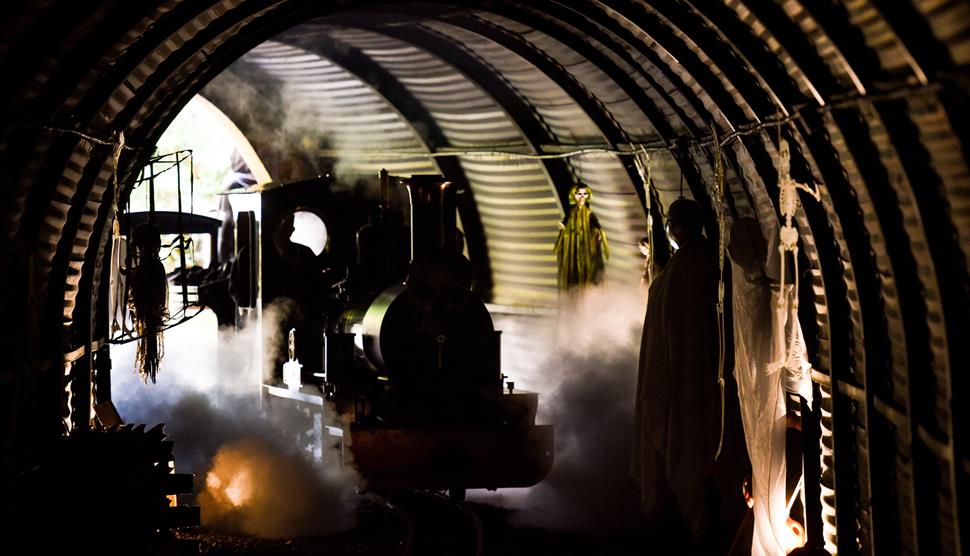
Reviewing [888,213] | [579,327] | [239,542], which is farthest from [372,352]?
[888,213]

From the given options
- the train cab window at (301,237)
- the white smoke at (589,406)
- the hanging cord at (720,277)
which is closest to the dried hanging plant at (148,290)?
the train cab window at (301,237)

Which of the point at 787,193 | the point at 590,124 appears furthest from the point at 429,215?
the point at 787,193

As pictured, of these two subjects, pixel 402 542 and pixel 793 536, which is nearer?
pixel 793 536

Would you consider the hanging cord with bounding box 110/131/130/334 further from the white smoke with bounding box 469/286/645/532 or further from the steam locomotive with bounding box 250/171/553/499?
the white smoke with bounding box 469/286/645/532

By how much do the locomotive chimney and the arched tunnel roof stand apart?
1.73 metres

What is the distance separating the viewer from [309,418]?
13633mm

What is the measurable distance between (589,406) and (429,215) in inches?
137

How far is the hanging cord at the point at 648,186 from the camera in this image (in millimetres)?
11938

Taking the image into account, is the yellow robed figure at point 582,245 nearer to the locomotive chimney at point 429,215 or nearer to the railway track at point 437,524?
the locomotive chimney at point 429,215

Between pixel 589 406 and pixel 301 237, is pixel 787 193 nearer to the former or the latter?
pixel 589 406

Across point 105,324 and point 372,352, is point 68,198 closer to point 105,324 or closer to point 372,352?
point 105,324

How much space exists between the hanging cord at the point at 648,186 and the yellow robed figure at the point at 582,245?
0.95m

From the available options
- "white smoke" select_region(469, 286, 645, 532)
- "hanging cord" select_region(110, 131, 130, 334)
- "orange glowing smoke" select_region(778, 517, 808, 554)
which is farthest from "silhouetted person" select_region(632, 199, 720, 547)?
"hanging cord" select_region(110, 131, 130, 334)

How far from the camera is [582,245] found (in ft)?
43.6
